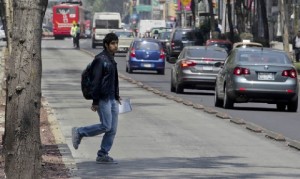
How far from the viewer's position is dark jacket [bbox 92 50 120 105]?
48.8 ft

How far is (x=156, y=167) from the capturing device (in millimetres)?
14852

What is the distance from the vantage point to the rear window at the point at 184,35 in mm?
62406

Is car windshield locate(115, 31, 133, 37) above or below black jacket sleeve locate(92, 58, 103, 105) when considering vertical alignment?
below

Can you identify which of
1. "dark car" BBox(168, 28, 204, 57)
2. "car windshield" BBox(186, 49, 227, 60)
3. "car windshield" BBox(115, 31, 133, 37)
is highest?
"car windshield" BBox(186, 49, 227, 60)

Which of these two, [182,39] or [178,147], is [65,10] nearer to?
[182,39]

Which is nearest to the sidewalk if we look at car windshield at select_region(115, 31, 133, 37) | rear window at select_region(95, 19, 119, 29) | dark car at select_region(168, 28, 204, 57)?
dark car at select_region(168, 28, 204, 57)

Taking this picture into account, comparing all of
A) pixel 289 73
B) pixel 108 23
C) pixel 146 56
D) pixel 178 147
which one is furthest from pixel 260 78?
pixel 108 23

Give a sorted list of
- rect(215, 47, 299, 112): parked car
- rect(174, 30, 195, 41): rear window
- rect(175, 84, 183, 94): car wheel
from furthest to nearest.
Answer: rect(174, 30, 195, 41): rear window, rect(175, 84, 183, 94): car wheel, rect(215, 47, 299, 112): parked car

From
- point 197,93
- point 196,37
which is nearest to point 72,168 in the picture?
point 197,93

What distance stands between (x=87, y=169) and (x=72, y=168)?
37 cm

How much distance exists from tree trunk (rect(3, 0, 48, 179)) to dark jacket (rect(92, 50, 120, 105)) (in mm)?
4741

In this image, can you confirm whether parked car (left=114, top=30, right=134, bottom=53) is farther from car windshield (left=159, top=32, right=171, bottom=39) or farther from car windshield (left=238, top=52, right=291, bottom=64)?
car windshield (left=238, top=52, right=291, bottom=64)

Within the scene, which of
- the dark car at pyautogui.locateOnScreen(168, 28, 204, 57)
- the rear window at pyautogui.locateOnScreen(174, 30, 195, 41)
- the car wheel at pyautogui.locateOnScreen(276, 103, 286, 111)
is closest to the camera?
the car wheel at pyautogui.locateOnScreen(276, 103, 286, 111)

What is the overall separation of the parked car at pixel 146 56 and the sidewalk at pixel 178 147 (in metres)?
21.2
